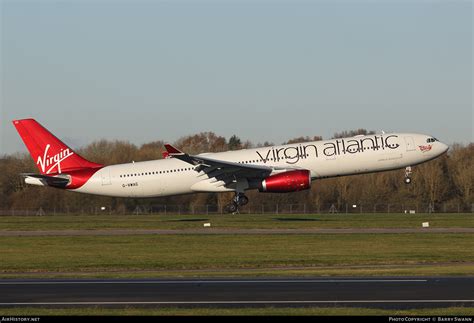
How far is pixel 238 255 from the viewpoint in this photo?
3362 cm

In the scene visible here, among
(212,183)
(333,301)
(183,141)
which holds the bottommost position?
(333,301)

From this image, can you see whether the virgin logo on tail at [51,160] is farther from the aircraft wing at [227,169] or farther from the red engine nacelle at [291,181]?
the red engine nacelle at [291,181]

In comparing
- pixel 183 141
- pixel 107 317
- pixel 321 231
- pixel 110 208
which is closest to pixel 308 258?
pixel 321 231

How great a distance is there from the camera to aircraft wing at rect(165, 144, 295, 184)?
5444cm

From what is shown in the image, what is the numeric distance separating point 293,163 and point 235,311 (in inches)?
1514

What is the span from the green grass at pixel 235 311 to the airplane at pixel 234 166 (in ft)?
114

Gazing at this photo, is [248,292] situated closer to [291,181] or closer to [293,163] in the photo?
[291,181]

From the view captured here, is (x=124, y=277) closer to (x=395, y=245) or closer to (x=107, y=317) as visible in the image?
(x=107, y=317)

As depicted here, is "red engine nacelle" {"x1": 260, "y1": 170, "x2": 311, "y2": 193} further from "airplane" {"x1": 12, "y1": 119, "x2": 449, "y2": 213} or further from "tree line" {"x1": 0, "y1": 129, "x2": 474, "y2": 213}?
"tree line" {"x1": 0, "y1": 129, "x2": 474, "y2": 213}

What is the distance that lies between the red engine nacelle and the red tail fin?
566 inches

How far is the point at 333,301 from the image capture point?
59.8 ft

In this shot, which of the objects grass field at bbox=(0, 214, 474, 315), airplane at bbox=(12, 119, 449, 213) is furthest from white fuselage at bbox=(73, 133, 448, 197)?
grass field at bbox=(0, 214, 474, 315)

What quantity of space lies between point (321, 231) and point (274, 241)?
621 cm

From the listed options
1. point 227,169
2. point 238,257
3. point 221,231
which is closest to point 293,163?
point 227,169
